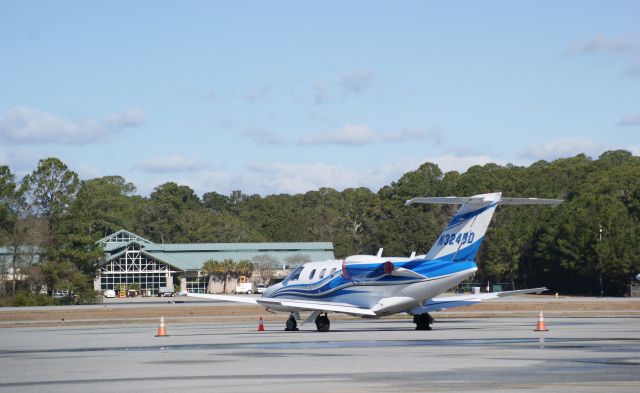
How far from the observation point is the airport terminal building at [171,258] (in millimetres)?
146000

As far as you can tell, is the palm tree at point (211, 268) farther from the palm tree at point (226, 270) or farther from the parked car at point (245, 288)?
the parked car at point (245, 288)

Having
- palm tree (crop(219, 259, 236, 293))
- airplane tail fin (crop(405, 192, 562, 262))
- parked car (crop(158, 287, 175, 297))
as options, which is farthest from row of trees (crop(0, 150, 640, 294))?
airplane tail fin (crop(405, 192, 562, 262))

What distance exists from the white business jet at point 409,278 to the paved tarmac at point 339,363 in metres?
1.74

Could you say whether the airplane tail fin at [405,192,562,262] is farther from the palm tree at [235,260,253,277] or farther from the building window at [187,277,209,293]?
the building window at [187,277,209,293]

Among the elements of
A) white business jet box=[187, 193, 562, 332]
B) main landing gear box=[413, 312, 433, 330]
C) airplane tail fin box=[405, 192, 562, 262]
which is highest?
airplane tail fin box=[405, 192, 562, 262]

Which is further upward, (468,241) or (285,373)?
(468,241)

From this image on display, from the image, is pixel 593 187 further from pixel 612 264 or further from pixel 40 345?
pixel 40 345

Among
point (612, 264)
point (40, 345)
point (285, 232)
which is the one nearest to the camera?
point (40, 345)

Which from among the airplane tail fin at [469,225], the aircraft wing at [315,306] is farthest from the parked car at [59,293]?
the airplane tail fin at [469,225]

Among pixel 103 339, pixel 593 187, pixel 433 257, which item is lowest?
pixel 103 339

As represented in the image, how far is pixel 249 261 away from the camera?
5950 inches

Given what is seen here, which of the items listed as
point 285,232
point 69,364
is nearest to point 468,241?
point 69,364

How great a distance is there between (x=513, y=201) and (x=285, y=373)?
1822cm

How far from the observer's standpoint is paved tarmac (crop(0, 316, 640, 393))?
1941cm
